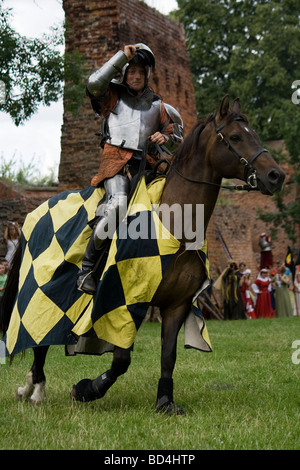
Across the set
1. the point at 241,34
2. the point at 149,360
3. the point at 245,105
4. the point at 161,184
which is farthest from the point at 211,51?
the point at 161,184

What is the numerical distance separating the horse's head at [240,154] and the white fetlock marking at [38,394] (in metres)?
2.31

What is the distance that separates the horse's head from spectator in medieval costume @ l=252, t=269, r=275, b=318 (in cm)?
1552

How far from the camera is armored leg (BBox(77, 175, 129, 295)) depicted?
5.25 meters

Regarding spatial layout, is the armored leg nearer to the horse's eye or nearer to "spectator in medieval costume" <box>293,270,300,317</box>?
the horse's eye

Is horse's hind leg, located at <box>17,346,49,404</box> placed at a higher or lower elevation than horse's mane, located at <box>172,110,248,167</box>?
lower

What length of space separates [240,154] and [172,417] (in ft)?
6.27

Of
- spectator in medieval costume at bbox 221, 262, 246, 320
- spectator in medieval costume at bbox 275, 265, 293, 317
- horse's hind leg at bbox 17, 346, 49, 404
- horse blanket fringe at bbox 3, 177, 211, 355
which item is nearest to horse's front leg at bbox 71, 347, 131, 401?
horse blanket fringe at bbox 3, 177, 211, 355

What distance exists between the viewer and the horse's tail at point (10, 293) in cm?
624

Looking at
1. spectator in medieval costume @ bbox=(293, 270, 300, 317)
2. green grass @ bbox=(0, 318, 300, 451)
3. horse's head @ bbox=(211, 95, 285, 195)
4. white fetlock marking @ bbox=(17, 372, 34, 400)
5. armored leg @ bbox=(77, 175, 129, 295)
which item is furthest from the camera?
spectator in medieval costume @ bbox=(293, 270, 300, 317)

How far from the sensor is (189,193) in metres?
5.20

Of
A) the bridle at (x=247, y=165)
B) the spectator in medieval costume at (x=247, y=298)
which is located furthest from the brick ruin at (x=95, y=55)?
the bridle at (x=247, y=165)

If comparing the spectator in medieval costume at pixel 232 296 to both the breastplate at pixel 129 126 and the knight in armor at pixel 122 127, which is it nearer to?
the knight in armor at pixel 122 127

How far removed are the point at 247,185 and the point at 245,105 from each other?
30598mm

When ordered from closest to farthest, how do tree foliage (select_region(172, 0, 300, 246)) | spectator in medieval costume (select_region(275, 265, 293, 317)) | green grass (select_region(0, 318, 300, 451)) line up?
green grass (select_region(0, 318, 300, 451)) < spectator in medieval costume (select_region(275, 265, 293, 317)) < tree foliage (select_region(172, 0, 300, 246))
